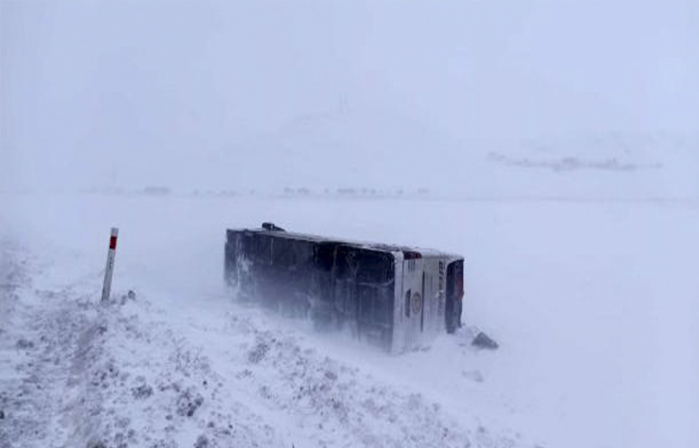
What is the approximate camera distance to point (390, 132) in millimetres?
59969

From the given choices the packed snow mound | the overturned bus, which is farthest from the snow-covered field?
the overturned bus

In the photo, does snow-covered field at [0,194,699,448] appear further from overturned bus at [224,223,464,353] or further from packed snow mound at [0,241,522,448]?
overturned bus at [224,223,464,353]

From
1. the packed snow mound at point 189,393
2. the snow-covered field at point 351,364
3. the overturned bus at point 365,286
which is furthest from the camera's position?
the overturned bus at point 365,286

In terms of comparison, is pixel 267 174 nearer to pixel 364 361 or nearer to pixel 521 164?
pixel 521 164

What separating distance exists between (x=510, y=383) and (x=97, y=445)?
498 centimetres

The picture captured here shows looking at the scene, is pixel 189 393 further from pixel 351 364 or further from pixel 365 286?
pixel 365 286

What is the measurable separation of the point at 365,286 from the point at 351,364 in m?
1.72

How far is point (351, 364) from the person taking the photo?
24.4ft

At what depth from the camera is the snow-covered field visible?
5.53 metres

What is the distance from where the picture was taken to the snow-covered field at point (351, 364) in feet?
18.1

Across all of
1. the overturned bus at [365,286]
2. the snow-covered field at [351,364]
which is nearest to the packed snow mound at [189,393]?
the snow-covered field at [351,364]

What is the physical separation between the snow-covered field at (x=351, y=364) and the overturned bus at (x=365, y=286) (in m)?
0.32

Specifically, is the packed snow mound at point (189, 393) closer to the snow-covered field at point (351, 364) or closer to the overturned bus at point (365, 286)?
the snow-covered field at point (351, 364)

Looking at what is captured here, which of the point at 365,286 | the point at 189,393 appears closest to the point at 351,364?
the point at 365,286
